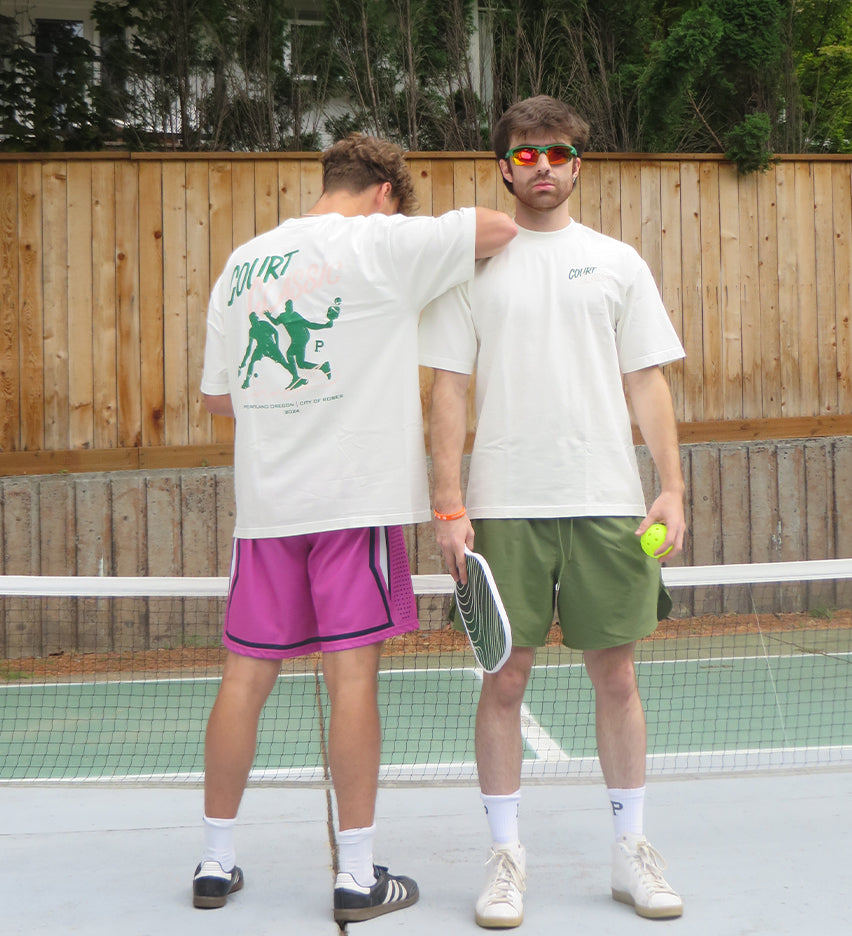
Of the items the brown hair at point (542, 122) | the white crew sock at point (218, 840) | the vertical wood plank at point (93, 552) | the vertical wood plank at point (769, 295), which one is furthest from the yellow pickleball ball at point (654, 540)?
the vertical wood plank at point (769, 295)

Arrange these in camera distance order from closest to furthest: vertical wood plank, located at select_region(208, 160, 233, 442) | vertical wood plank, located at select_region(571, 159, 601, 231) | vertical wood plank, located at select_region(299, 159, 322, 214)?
vertical wood plank, located at select_region(208, 160, 233, 442), vertical wood plank, located at select_region(299, 159, 322, 214), vertical wood plank, located at select_region(571, 159, 601, 231)

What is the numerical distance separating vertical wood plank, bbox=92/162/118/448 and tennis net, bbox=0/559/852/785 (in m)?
1.34

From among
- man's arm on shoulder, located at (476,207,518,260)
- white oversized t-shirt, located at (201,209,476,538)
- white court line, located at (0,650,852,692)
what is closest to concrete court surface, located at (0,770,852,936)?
white oversized t-shirt, located at (201,209,476,538)

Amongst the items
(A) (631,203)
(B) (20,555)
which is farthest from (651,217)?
(B) (20,555)

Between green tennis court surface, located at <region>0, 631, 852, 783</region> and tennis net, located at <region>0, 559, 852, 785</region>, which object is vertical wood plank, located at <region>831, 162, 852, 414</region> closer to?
tennis net, located at <region>0, 559, 852, 785</region>

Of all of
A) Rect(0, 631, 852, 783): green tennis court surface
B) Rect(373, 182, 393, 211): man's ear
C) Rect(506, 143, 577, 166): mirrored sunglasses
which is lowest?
Rect(0, 631, 852, 783): green tennis court surface

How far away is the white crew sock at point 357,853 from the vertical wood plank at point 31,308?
5562 mm

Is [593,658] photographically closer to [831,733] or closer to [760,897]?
[760,897]

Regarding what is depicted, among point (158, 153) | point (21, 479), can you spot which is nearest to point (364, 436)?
point (21, 479)

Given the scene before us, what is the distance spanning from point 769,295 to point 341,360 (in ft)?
21.1

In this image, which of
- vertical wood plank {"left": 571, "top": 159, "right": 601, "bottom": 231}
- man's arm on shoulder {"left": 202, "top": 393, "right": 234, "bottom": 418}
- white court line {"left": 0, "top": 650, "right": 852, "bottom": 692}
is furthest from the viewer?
vertical wood plank {"left": 571, "top": 159, "right": 601, "bottom": 231}

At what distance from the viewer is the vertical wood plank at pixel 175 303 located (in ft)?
24.9

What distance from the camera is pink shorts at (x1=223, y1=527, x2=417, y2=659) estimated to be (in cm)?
260

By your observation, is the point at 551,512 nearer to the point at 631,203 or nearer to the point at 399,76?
the point at 631,203
